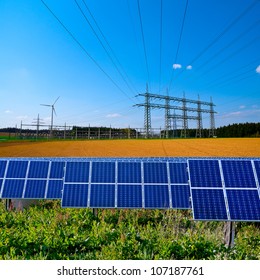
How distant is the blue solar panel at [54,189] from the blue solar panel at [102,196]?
1754mm

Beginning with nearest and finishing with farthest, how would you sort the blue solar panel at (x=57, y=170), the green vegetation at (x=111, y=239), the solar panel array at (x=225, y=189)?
the green vegetation at (x=111, y=239) < the solar panel array at (x=225, y=189) < the blue solar panel at (x=57, y=170)

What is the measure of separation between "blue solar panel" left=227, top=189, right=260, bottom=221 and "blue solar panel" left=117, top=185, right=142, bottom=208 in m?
3.30

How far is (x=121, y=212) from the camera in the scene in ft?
38.5

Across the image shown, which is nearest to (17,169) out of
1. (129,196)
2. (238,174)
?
(129,196)

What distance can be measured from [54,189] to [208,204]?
6.59 m

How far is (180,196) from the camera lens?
11117mm

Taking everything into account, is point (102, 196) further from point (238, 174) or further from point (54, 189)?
point (238, 174)

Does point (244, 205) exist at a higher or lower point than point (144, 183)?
lower

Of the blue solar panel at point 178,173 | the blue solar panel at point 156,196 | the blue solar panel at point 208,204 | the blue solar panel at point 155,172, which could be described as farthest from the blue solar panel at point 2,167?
the blue solar panel at point 208,204

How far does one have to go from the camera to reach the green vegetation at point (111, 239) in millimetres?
7980

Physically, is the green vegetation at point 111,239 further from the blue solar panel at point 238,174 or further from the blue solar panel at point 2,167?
the blue solar panel at point 2,167
